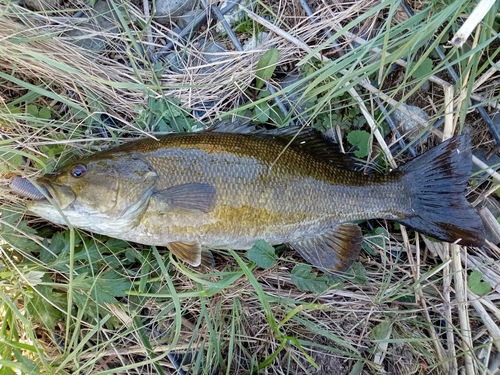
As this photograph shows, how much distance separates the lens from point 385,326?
2830 mm

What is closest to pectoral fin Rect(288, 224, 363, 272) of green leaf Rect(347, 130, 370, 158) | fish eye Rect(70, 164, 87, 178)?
green leaf Rect(347, 130, 370, 158)

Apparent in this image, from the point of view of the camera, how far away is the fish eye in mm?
2566

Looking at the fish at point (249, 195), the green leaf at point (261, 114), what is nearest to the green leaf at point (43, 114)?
the fish at point (249, 195)

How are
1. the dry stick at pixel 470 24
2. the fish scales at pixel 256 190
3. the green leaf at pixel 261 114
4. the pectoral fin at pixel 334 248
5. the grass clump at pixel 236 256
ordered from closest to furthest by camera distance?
the dry stick at pixel 470 24, the fish scales at pixel 256 190, the grass clump at pixel 236 256, the pectoral fin at pixel 334 248, the green leaf at pixel 261 114

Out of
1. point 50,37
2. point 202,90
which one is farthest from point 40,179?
point 202,90

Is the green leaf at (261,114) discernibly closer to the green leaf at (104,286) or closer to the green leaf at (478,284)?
the green leaf at (104,286)

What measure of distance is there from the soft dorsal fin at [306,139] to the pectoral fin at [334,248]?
0.47 m

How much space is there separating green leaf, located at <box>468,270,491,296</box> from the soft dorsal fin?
1.13m

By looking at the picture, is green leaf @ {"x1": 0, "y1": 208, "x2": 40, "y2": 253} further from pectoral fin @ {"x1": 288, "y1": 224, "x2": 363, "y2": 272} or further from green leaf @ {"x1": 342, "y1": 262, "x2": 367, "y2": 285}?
green leaf @ {"x1": 342, "y1": 262, "x2": 367, "y2": 285}

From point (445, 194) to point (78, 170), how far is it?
2.39 m

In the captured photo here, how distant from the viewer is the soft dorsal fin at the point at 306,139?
9.41 ft

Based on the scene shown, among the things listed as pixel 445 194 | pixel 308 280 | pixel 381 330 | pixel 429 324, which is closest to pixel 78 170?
pixel 308 280

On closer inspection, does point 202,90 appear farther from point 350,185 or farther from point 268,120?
point 350,185

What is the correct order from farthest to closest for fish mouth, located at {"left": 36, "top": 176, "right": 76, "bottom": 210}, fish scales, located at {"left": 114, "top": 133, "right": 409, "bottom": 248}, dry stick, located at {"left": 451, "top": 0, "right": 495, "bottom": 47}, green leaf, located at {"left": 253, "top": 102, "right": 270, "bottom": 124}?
green leaf, located at {"left": 253, "top": 102, "right": 270, "bottom": 124} < fish scales, located at {"left": 114, "top": 133, "right": 409, "bottom": 248} < fish mouth, located at {"left": 36, "top": 176, "right": 76, "bottom": 210} < dry stick, located at {"left": 451, "top": 0, "right": 495, "bottom": 47}
